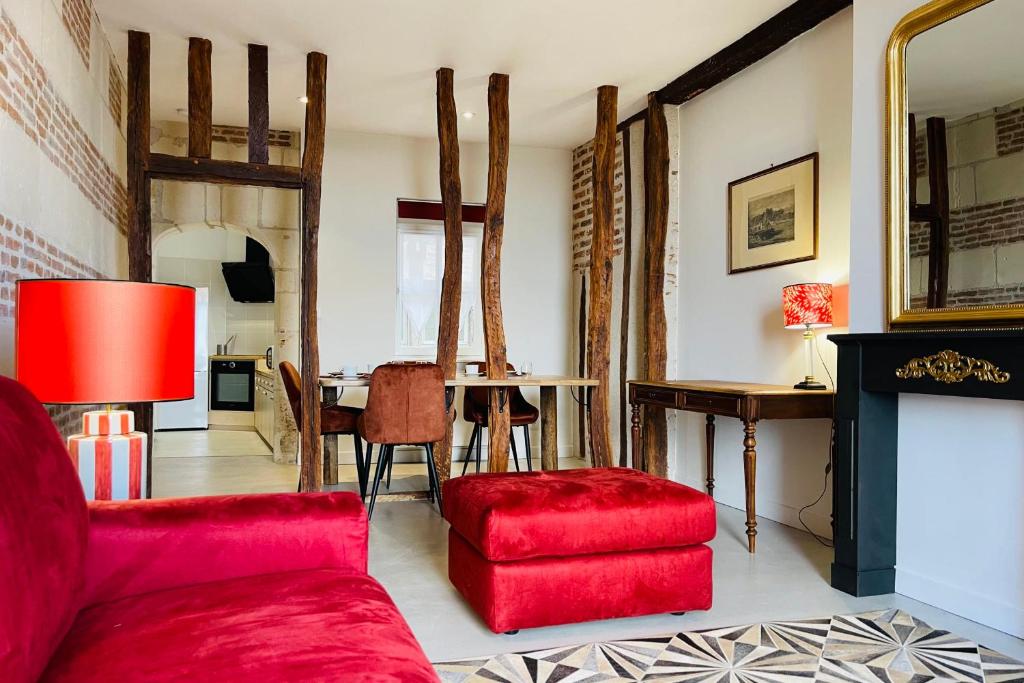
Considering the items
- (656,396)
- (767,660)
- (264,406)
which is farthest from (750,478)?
(264,406)

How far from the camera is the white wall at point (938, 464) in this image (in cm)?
269

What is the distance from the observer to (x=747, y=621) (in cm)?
274

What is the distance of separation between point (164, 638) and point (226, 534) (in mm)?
440

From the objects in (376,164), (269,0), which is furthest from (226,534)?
(376,164)

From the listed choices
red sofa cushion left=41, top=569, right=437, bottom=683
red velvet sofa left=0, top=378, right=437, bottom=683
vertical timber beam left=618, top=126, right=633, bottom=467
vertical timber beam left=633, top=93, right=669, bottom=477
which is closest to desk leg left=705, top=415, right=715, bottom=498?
vertical timber beam left=633, top=93, right=669, bottom=477

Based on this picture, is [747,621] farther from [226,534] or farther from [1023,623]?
[226,534]

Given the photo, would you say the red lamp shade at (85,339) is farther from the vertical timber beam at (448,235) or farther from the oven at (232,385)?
the oven at (232,385)

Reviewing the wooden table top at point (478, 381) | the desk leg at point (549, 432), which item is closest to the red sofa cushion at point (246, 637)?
the wooden table top at point (478, 381)

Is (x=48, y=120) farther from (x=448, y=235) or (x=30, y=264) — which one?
(x=448, y=235)

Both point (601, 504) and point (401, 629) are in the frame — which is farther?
point (601, 504)

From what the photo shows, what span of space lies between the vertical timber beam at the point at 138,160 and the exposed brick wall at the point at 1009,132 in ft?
14.5

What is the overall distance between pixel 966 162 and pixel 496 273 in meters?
2.96

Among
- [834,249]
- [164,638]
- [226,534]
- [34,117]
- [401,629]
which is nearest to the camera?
[164,638]

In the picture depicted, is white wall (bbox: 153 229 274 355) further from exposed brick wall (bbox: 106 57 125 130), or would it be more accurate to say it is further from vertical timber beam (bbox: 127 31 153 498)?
vertical timber beam (bbox: 127 31 153 498)
